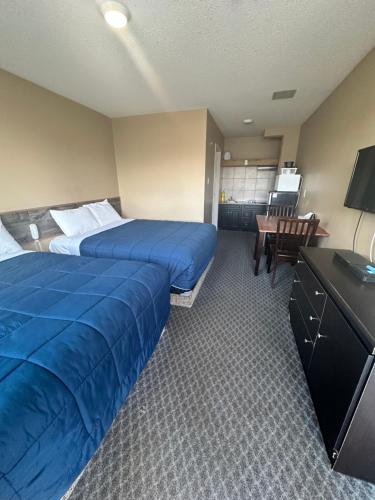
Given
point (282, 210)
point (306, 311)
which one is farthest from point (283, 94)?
point (306, 311)

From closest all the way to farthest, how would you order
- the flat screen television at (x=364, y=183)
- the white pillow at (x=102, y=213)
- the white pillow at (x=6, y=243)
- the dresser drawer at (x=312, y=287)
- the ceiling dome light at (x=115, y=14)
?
1. the dresser drawer at (x=312, y=287)
2. the ceiling dome light at (x=115, y=14)
3. the flat screen television at (x=364, y=183)
4. the white pillow at (x=6, y=243)
5. the white pillow at (x=102, y=213)

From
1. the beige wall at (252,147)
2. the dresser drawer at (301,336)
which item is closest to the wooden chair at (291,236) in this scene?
the dresser drawer at (301,336)

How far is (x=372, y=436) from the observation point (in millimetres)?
869

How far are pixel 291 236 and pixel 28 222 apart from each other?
3.33 meters

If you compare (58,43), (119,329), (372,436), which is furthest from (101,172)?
(372,436)

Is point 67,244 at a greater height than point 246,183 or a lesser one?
lesser

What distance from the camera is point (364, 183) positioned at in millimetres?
1652

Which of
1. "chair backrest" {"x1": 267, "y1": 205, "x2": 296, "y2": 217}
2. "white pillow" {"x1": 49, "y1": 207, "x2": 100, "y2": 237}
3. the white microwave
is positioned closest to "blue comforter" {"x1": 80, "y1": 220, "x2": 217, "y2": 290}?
"white pillow" {"x1": 49, "y1": 207, "x2": 100, "y2": 237}

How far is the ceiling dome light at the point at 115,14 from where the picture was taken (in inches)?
54.8

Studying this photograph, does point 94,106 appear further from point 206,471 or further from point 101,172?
point 206,471

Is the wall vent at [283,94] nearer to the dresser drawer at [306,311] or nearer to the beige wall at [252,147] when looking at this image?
the beige wall at [252,147]

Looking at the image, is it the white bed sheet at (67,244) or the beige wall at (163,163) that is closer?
the white bed sheet at (67,244)

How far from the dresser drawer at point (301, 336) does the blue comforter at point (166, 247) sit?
972 mm

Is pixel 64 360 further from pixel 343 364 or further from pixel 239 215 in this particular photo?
pixel 239 215
